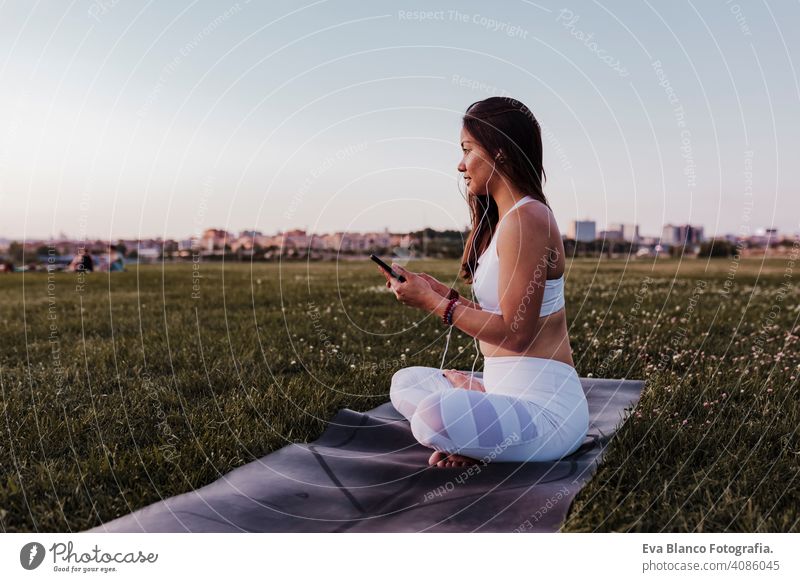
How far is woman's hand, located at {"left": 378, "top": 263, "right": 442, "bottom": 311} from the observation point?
4.22 metres

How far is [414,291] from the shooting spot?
14.0 ft

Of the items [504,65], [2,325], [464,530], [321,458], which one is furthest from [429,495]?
[2,325]

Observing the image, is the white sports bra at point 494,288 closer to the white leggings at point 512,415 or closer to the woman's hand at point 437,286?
the woman's hand at point 437,286

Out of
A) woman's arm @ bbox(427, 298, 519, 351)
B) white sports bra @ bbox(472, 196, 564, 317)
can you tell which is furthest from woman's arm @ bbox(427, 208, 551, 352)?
white sports bra @ bbox(472, 196, 564, 317)

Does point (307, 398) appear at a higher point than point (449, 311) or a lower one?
lower

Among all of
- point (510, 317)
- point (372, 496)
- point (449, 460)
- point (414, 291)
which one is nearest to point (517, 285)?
point (510, 317)

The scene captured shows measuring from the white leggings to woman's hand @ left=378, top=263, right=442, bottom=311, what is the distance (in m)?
0.52

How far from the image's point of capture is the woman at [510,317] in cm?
413

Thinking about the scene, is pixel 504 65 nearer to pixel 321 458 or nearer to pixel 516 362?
pixel 516 362

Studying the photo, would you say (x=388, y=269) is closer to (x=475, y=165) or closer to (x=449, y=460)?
(x=475, y=165)

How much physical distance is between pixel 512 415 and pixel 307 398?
204cm

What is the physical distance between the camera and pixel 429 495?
4078 millimetres

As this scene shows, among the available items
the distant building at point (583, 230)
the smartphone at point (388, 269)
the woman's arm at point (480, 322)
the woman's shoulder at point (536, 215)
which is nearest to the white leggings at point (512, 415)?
the woman's arm at point (480, 322)

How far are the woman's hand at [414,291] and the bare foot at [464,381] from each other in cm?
96
